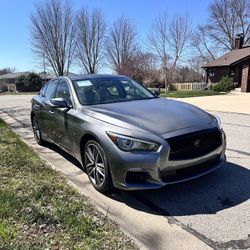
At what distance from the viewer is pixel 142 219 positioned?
3.62 meters

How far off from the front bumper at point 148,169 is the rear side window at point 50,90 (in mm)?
2870

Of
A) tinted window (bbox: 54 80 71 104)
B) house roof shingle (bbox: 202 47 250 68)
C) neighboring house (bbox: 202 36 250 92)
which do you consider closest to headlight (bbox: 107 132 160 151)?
tinted window (bbox: 54 80 71 104)

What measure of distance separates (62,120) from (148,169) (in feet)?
6.99

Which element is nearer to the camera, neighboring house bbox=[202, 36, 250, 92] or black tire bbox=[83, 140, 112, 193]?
black tire bbox=[83, 140, 112, 193]

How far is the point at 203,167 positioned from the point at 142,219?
1078mm

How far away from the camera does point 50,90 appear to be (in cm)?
654

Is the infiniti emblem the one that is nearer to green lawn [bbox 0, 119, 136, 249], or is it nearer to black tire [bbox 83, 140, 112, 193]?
black tire [bbox 83, 140, 112, 193]

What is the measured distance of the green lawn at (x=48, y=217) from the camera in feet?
10.0

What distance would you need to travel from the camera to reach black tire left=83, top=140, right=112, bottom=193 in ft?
13.5

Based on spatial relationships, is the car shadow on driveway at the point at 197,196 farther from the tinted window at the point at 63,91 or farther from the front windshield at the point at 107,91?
the tinted window at the point at 63,91

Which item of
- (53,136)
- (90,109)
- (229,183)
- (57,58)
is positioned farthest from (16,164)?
(57,58)

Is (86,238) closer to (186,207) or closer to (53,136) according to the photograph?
(186,207)

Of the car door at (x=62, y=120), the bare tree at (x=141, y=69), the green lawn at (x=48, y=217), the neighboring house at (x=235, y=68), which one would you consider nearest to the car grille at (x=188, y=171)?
the green lawn at (x=48, y=217)

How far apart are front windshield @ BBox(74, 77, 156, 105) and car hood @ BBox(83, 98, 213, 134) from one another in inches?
11.5
